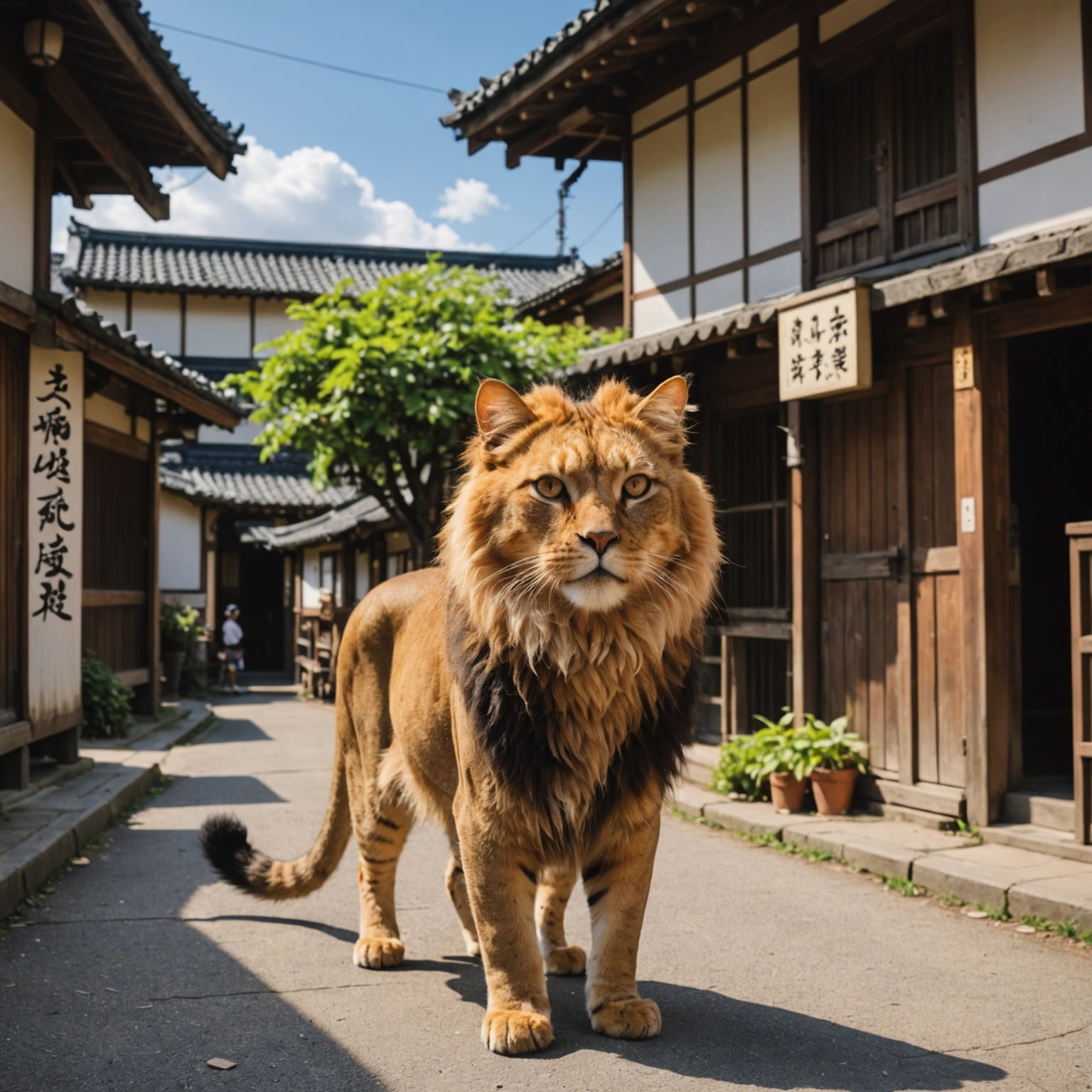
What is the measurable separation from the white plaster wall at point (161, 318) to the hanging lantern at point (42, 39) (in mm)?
21758

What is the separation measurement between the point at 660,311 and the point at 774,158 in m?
1.99

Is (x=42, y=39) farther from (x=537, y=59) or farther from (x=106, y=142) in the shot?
(x=537, y=59)

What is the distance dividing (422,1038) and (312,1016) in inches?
19.7

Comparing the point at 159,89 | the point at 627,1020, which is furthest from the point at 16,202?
the point at 627,1020

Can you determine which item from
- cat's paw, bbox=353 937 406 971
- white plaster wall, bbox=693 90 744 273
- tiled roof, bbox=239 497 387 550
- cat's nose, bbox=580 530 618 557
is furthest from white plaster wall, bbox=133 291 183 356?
cat's nose, bbox=580 530 618 557

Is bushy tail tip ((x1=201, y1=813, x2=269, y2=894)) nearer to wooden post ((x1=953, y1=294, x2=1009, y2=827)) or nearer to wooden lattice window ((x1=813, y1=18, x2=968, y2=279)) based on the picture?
wooden post ((x1=953, y1=294, x2=1009, y2=827))

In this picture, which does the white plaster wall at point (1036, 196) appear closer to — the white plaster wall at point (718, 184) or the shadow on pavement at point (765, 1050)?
the white plaster wall at point (718, 184)

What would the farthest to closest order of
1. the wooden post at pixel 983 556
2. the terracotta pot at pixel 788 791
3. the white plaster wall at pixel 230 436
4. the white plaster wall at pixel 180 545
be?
the white plaster wall at pixel 230 436 < the white plaster wall at pixel 180 545 < the terracotta pot at pixel 788 791 < the wooden post at pixel 983 556

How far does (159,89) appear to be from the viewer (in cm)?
852

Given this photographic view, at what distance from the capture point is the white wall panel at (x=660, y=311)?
10734 millimetres

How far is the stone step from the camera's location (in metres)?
6.70

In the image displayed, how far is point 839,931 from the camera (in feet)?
17.6

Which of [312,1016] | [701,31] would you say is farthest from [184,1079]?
[701,31]

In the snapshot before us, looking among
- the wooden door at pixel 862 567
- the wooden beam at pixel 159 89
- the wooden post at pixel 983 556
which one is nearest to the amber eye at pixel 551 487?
the wooden post at pixel 983 556
